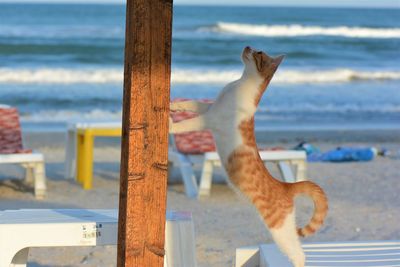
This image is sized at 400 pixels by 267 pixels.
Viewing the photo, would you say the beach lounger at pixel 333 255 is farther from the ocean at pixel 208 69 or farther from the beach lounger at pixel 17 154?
the ocean at pixel 208 69

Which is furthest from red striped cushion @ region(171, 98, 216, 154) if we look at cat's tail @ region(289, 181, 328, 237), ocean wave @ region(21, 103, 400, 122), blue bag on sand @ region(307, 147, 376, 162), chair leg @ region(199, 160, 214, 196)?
cat's tail @ region(289, 181, 328, 237)

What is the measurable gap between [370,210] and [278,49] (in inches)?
817

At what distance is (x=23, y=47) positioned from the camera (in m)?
23.3

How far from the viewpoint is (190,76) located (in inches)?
763

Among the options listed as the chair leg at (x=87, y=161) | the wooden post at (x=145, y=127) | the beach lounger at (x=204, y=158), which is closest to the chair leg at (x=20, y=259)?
the wooden post at (x=145, y=127)

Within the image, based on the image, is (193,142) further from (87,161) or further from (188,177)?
(87,161)

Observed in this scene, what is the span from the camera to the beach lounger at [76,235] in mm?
3295

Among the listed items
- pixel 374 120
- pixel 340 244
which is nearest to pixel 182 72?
pixel 374 120

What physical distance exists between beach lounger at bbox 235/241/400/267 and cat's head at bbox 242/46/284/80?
4.19 ft

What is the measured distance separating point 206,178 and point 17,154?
159 cm

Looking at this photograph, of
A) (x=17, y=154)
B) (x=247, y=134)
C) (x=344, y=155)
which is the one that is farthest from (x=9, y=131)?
(x=247, y=134)

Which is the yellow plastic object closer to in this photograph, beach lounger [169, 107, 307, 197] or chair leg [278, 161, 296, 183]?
beach lounger [169, 107, 307, 197]

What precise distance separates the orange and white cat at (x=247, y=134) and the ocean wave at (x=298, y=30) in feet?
100

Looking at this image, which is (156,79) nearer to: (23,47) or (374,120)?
(374,120)
